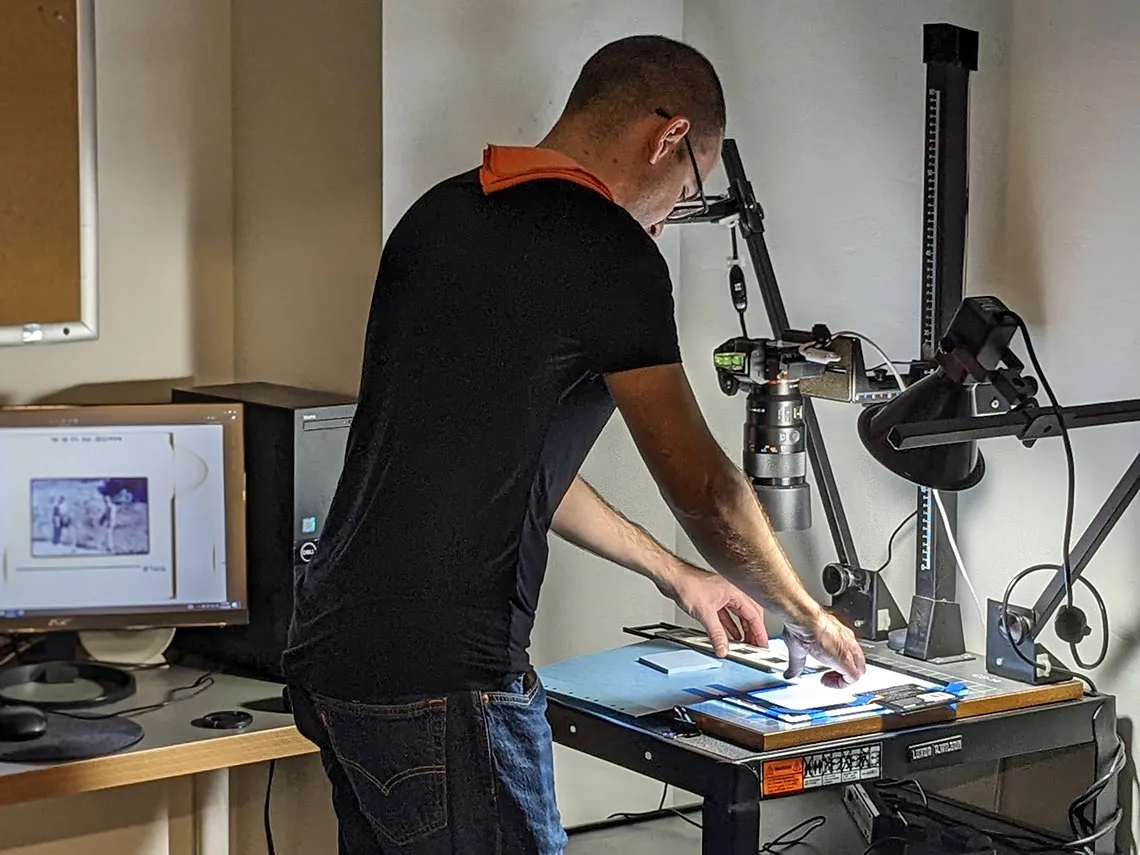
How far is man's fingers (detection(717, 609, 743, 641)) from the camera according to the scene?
218cm

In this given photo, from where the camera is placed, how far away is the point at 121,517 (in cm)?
250

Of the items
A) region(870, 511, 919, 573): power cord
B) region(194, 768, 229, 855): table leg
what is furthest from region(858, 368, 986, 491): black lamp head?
region(194, 768, 229, 855): table leg

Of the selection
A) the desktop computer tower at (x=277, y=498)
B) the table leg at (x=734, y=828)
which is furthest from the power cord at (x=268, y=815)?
the table leg at (x=734, y=828)

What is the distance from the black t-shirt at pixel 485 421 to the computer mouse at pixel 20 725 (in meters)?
0.62

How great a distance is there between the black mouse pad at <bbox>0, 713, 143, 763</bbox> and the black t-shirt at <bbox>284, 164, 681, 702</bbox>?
1.77ft

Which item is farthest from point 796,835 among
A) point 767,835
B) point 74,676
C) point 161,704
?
point 74,676

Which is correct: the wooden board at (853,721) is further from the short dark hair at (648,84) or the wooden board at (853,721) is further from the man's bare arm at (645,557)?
the short dark hair at (648,84)

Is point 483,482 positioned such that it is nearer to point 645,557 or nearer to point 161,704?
point 645,557

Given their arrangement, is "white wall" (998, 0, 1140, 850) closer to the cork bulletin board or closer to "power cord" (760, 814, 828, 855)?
"power cord" (760, 814, 828, 855)

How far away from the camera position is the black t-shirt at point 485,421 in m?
1.72

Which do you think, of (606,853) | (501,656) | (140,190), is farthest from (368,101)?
(606,853)

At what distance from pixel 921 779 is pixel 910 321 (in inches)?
27.0

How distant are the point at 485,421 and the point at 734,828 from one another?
0.53m

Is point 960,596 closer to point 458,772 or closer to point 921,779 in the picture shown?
point 921,779
